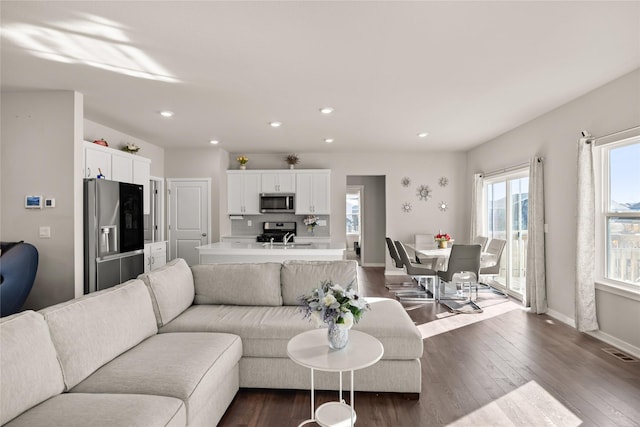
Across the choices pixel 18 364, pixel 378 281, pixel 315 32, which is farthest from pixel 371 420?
pixel 378 281

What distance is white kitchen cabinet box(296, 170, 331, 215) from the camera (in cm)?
707

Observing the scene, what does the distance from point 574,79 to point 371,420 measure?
3.66m

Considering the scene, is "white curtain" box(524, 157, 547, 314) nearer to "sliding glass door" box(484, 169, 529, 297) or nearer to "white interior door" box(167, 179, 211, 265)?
"sliding glass door" box(484, 169, 529, 297)

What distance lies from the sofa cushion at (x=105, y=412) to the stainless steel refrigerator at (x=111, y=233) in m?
2.54

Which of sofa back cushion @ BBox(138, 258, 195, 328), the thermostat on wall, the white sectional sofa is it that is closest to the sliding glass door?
the white sectional sofa

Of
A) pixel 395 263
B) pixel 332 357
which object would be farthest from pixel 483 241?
pixel 332 357

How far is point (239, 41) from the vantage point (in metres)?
2.62

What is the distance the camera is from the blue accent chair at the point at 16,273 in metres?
3.09

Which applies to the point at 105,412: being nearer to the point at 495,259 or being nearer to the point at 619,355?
the point at 619,355

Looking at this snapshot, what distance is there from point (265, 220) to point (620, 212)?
572 centimetres

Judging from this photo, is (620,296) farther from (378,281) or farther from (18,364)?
(18,364)

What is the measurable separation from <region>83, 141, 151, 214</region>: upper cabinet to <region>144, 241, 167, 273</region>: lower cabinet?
0.78m

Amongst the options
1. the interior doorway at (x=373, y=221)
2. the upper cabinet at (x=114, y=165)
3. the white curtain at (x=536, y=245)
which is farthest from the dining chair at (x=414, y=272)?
the upper cabinet at (x=114, y=165)

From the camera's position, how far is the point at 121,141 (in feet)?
17.7
